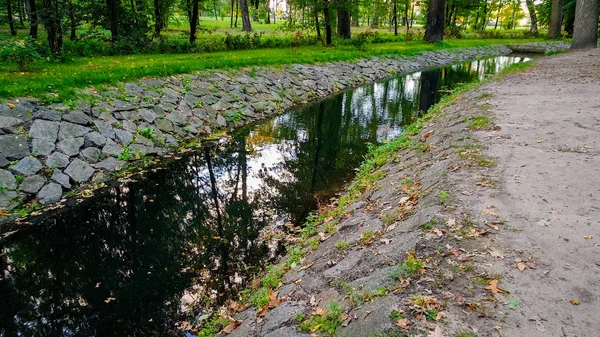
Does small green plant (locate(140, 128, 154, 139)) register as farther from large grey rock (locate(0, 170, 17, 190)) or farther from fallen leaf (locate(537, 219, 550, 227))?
fallen leaf (locate(537, 219, 550, 227))

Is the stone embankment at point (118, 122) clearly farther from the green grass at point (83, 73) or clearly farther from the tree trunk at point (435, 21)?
the tree trunk at point (435, 21)

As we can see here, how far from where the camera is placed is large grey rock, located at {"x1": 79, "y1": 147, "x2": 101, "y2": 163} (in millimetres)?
8570

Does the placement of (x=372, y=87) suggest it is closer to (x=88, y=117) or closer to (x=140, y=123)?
(x=140, y=123)

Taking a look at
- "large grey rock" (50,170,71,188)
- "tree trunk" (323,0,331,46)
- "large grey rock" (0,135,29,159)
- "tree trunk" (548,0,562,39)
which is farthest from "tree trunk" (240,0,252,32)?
"large grey rock" (50,170,71,188)

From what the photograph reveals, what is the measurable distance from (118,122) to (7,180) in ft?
10.5

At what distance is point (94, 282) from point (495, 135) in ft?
23.1

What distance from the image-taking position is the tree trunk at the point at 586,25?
21781mm

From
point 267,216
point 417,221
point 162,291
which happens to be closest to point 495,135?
point 417,221

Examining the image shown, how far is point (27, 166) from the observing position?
24.9ft

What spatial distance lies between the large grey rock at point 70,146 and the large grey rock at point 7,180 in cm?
125

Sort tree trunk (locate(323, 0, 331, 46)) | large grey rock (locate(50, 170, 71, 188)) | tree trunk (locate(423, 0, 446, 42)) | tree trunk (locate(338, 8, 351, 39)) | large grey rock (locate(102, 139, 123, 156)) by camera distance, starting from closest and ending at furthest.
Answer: large grey rock (locate(50, 170, 71, 188)) < large grey rock (locate(102, 139, 123, 156)) < tree trunk (locate(323, 0, 331, 46)) < tree trunk (locate(338, 8, 351, 39)) < tree trunk (locate(423, 0, 446, 42))

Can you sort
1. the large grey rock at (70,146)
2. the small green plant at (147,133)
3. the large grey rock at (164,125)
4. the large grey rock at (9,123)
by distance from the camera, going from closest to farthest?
1. the large grey rock at (9,123)
2. the large grey rock at (70,146)
3. the small green plant at (147,133)
4. the large grey rock at (164,125)

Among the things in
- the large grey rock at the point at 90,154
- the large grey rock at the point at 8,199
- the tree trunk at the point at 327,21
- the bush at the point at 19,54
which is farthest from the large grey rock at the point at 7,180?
the tree trunk at the point at 327,21

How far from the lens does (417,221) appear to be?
15.1 feet
